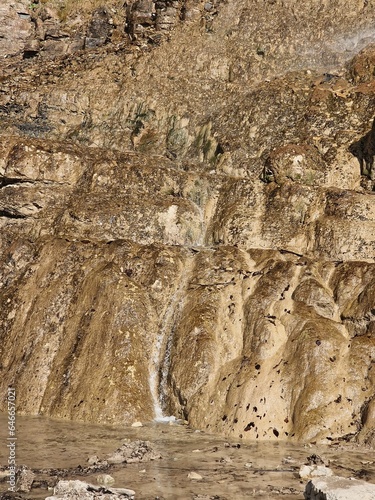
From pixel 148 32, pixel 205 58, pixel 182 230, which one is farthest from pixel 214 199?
pixel 148 32

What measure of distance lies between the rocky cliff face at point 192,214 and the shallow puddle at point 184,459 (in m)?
1.54

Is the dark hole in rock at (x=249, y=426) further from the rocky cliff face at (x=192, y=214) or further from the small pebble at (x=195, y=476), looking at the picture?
the small pebble at (x=195, y=476)

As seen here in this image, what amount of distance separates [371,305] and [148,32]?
3303 centimetres

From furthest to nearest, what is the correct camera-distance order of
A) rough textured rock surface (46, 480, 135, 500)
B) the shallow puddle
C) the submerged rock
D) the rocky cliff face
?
the rocky cliff face, the submerged rock, the shallow puddle, rough textured rock surface (46, 480, 135, 500)

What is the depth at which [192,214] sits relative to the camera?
1451 inches

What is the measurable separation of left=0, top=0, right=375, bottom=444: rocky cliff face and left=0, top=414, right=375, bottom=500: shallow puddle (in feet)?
5.06

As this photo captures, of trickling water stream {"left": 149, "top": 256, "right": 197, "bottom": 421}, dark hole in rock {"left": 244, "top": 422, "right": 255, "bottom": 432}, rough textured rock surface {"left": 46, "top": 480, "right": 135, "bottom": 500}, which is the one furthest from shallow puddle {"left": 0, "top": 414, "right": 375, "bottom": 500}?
trickling water stream {"left": 149, "top": 256, "right": 197, "bottom": 421}

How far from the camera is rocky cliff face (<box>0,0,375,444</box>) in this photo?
84.1 ft

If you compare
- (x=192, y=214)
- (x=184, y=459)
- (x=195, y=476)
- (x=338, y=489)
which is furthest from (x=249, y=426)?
(x=192, y=214)

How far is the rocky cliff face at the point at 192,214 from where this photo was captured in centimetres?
2564

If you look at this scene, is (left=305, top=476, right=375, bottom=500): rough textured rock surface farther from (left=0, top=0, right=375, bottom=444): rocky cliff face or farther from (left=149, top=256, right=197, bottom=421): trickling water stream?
(left=149, top=256, right=197, bottom=421): trickling water stream

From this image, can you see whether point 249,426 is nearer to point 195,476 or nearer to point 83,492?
point 195,476

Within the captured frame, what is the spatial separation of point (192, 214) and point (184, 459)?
19.0m

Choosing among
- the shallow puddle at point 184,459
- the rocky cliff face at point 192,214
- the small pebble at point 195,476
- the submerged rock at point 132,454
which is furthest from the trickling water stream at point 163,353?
the small pebble at point 195,476
